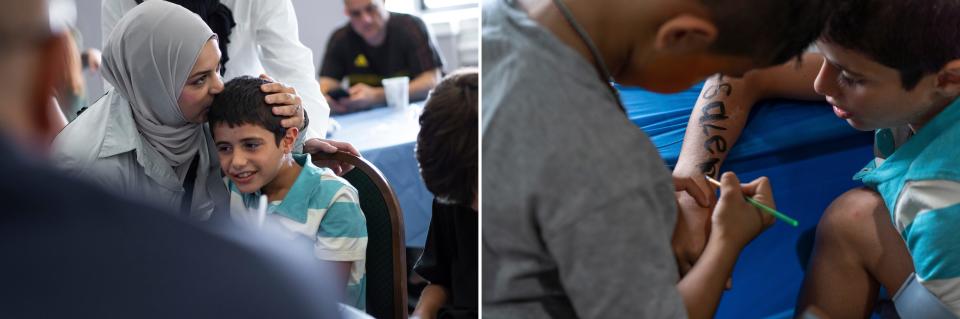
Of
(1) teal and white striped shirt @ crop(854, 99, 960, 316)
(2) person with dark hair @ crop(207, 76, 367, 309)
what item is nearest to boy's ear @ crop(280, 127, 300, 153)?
(2) person with dark hair @ crop(207, 76, 367, 309)

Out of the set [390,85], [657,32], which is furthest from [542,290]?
[390,85]

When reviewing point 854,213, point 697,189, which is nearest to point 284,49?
point 697,189

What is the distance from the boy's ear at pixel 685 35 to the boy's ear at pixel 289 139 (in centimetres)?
28

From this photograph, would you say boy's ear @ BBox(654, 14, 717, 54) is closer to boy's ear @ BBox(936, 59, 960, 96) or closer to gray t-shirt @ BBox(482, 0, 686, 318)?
gray t-shirt @ BBox(482, 0, 686, 318)

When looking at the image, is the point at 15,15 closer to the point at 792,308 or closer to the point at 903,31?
the point at 903,31

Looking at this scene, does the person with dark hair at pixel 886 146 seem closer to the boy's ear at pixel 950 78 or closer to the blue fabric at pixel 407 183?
the boy's ear at pixel 950 78

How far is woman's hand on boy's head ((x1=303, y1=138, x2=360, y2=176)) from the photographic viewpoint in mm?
695

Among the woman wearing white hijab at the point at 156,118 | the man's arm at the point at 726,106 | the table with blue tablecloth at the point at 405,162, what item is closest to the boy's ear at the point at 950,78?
the man's arm at the point at 726,106

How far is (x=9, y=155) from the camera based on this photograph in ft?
0.76

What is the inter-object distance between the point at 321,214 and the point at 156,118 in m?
0.14

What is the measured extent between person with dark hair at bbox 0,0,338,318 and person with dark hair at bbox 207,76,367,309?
1.25 feet

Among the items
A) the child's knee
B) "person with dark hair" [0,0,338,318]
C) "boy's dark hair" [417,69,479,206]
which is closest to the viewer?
"person with dark hair" [0,0,338,318]

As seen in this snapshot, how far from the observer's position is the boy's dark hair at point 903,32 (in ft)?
2.48

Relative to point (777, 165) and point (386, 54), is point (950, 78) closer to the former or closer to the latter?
point (777, 165)
